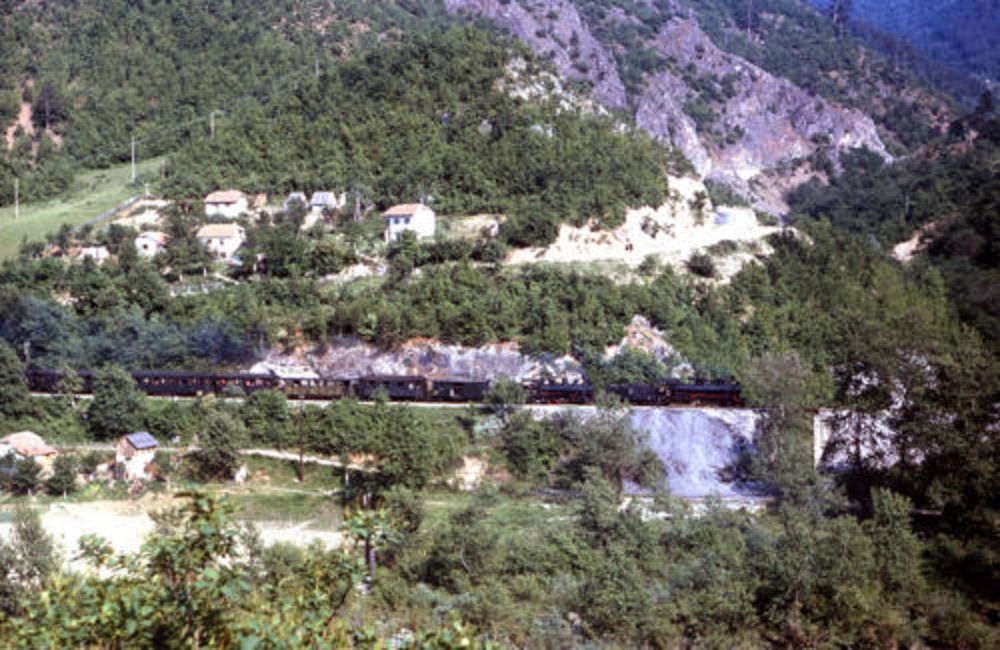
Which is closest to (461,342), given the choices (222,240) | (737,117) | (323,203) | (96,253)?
(323,203)

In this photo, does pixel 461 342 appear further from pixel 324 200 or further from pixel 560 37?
pixel 560 37

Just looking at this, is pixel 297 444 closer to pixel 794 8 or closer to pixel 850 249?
pixel 850 249

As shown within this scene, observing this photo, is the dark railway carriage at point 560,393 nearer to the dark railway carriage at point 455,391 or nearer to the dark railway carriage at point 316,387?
the dark railway carriage at point 455,391

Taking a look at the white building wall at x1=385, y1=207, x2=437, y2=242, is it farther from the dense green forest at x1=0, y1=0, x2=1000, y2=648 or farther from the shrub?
the shrub

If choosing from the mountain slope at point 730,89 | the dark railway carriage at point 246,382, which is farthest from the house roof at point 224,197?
the mountain slope at point 730,89

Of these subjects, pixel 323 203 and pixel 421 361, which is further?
pixel 323 203

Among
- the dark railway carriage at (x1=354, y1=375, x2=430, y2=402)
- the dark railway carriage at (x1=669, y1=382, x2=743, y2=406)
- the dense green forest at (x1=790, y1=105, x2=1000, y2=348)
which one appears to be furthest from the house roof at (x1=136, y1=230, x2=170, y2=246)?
the dense green forest at (x1=790, y1=105, x2=1000, y2=348)
